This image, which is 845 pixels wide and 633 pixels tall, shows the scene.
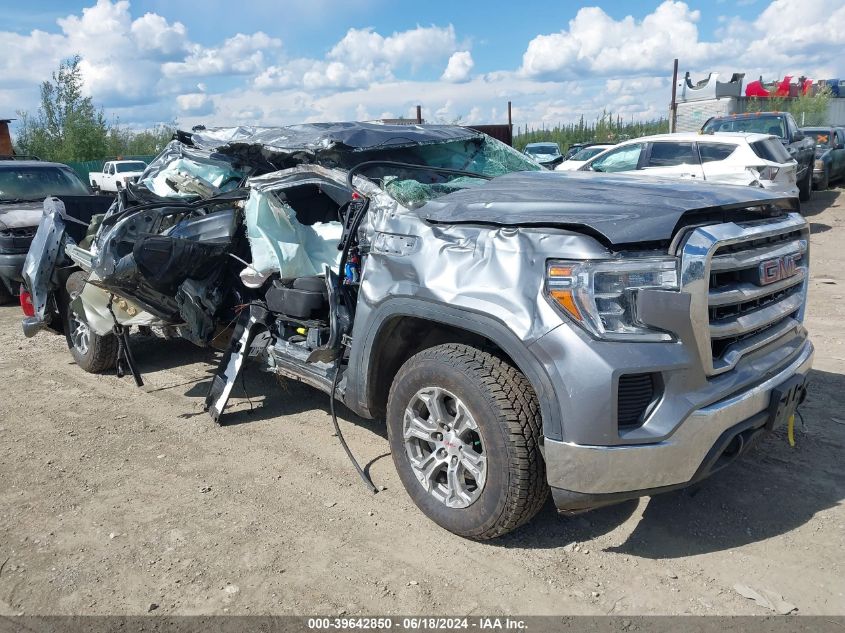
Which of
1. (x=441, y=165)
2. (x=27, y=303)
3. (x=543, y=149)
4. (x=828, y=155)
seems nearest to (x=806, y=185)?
(x=828, y=155)

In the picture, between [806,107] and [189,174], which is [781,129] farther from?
[806,107]

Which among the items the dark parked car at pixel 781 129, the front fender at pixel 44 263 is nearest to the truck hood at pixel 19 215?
the front fender at pixel 44 263

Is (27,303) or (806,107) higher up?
(806,107)

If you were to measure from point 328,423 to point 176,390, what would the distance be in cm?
169

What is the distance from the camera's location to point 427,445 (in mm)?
3525

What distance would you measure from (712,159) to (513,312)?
9161mm

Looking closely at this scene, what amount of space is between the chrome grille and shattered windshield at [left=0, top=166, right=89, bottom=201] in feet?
30.5

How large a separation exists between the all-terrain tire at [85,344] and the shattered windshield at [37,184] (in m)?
4.10

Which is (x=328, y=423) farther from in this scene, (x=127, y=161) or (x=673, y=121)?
(x=127, y=161)

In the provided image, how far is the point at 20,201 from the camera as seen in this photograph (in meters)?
9.55

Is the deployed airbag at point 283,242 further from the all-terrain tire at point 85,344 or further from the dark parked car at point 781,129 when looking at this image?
the dark parked car at point 781,129

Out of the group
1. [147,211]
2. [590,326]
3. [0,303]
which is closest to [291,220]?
[147,211]

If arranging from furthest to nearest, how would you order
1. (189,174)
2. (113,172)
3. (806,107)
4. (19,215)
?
1. (806,107)
2. (113,172)
3. (19,215)
4. (189,174)

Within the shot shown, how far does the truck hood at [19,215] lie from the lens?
886cm
